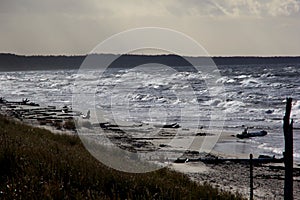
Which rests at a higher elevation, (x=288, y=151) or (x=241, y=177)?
(x=288, y=151)

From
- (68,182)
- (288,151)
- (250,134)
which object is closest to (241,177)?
(288,151)

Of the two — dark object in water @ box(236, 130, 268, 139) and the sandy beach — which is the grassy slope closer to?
the sandy beach

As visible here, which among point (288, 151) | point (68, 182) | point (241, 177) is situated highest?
point (288, 151)

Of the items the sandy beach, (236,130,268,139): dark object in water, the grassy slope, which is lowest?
the sandy beach

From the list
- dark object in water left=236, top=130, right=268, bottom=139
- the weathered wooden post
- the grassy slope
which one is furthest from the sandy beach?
dark object in water left=236, top=130, right=268, bottom=139

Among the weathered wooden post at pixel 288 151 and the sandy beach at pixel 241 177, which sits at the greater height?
the weathered wooden post at pixel 288 151

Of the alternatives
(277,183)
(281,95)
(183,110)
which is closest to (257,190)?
(277,183)

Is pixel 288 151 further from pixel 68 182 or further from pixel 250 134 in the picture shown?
pixel 250 134

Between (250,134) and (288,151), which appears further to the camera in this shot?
(250,134)

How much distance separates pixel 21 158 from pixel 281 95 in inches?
2074

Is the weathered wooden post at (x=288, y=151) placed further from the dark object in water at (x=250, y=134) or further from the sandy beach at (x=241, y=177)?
the dark object in water at (x=250, y=134)

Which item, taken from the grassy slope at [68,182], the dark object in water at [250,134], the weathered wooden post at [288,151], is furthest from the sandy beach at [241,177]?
the dark object in water at [250,134]

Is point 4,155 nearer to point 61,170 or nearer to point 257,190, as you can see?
point 61,170

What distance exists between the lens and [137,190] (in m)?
7.81
